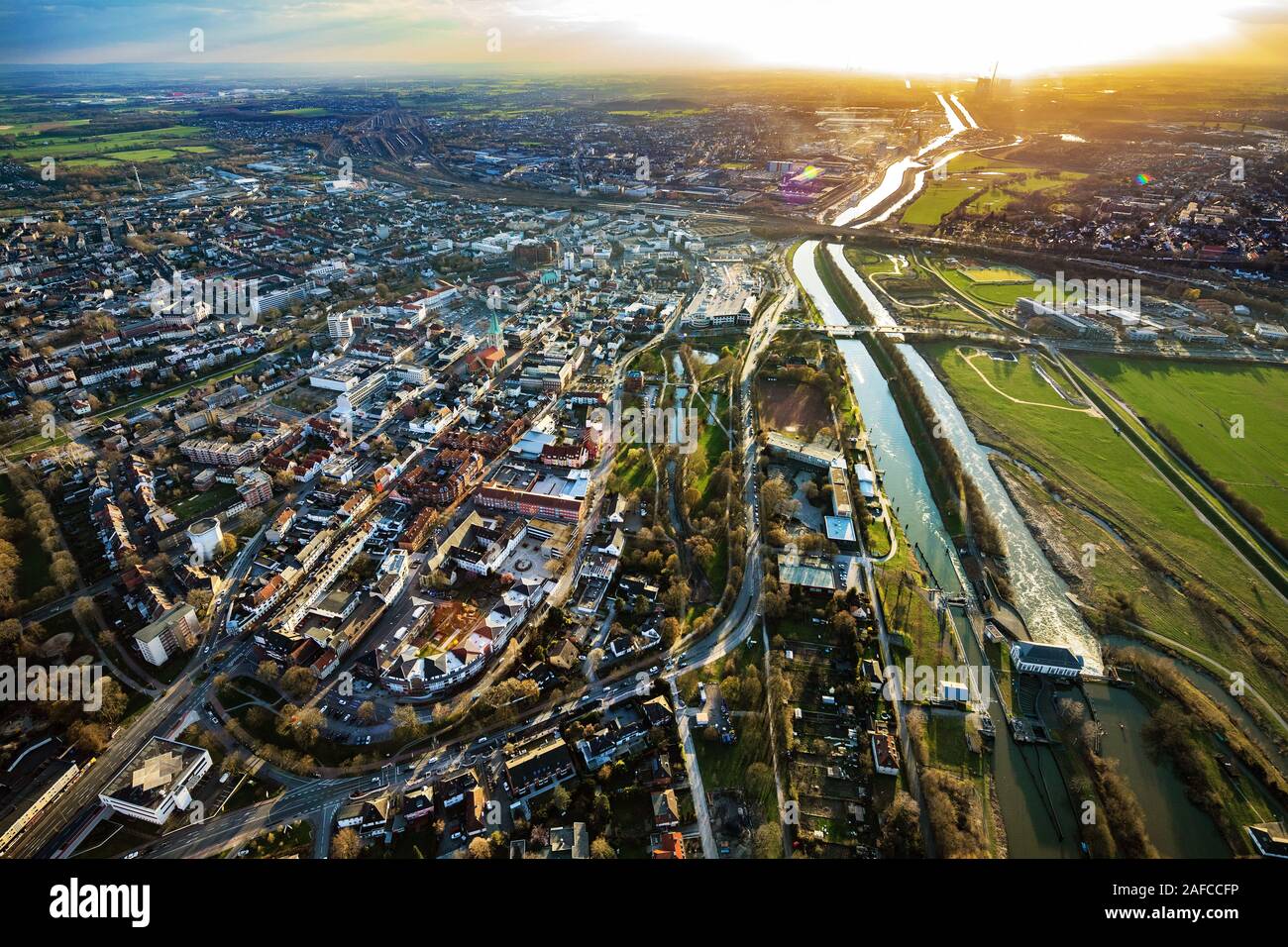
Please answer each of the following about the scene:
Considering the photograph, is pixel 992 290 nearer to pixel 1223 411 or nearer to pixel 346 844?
pixel 1223 411

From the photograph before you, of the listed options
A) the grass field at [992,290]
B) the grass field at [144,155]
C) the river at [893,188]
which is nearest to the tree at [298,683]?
the grass field at [992,290]

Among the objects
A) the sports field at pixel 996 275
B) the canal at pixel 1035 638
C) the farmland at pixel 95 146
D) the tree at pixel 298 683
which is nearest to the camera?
the canal at pixel 1035 638

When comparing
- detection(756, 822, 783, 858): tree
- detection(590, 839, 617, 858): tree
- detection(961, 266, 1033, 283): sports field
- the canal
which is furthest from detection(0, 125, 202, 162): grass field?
detection(756, 822, 783, 858): tree

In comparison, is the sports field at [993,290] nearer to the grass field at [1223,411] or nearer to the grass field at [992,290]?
the grass field at [992,290]

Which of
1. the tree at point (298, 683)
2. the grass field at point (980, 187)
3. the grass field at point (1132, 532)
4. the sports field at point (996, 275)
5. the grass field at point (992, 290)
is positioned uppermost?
the grass field at point (980, 187)

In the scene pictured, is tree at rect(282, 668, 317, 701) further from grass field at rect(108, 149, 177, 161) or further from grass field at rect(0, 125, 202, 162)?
grass field at rect(0, 125, 202, 162)

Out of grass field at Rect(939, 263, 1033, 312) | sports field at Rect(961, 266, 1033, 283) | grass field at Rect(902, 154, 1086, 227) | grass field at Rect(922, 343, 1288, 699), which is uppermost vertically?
grass field at Rect(902, 154, 1086, 227)

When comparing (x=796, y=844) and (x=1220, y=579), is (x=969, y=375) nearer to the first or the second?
(x=1220, y=579)
